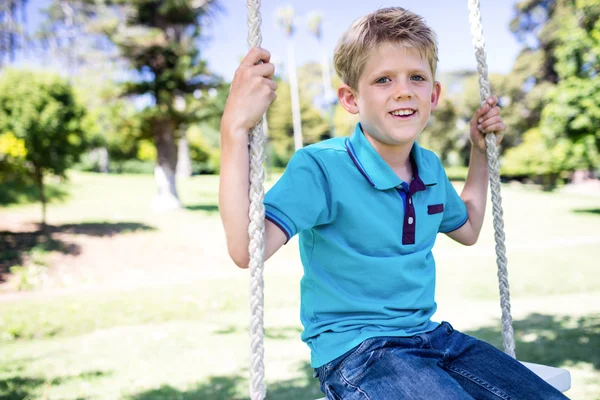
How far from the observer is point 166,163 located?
17.4 m

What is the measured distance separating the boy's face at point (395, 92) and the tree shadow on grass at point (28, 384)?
3401 millimetres

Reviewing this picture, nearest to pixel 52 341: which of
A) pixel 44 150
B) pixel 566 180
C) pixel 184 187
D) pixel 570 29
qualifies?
pixel 44 150

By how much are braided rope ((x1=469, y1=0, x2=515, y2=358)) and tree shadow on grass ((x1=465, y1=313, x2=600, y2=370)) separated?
2314mm

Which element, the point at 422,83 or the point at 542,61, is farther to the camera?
the point at 542,61

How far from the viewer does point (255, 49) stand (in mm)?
1586

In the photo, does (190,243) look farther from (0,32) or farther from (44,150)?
(0,32)

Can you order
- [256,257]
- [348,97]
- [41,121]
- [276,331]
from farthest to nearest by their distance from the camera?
1. [41,121]
2. [276,331]
3. [348,97]
4. [256,257]

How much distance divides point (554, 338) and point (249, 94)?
4.30 metres

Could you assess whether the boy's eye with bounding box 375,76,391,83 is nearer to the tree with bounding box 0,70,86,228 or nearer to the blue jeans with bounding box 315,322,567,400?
the blue jeans with bounding box 315,322,567,400

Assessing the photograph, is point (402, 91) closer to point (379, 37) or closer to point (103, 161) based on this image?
point (379, 37)

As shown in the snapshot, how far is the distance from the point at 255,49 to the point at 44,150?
1129 cm

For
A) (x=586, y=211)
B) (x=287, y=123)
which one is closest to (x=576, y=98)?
(x=586, y=211)

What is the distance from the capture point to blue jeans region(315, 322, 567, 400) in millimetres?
1575

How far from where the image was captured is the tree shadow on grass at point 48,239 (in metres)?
10.9
